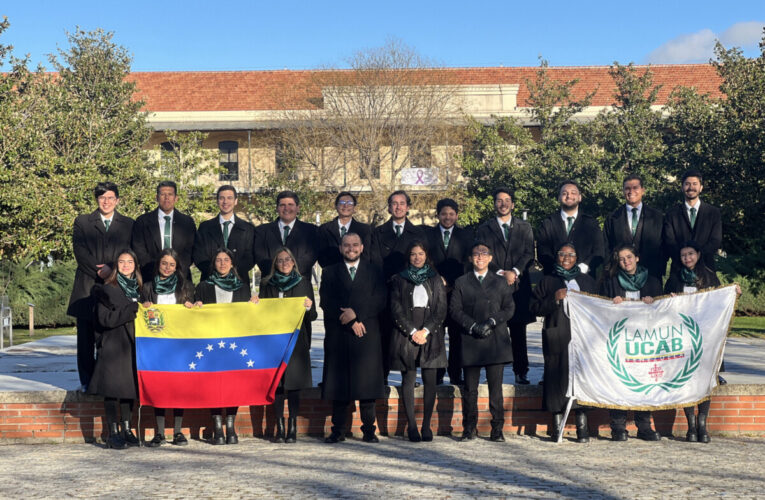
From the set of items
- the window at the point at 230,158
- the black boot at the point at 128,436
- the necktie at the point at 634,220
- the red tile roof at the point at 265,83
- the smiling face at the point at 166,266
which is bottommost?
the black boot at the point at 128,436

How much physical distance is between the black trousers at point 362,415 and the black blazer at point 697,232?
336 centimetres

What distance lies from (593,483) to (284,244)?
4121mm

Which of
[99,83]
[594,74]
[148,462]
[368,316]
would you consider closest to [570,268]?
[368,316]

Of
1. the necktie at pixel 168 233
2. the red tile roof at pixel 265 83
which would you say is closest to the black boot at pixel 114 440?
the necktie at pixel 168 233

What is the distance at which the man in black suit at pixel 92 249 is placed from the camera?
930 centimetres

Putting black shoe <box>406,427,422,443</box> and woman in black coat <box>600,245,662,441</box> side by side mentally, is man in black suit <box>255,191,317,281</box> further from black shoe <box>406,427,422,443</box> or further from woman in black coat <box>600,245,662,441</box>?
woman in black coat <box>600,245,662,441</box>

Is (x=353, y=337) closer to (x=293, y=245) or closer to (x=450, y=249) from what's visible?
→ (x=293, y=245)

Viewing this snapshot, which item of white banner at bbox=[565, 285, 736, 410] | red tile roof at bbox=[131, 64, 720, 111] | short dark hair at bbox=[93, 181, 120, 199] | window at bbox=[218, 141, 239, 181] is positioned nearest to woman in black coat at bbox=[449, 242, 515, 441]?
white banner at bbox=[565, 285, 736, 410]

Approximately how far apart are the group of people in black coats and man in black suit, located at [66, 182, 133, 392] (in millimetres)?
13

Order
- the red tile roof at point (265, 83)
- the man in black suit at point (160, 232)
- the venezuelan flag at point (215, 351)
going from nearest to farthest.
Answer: the venezuelan flag at point (215, 351) < the man in black suit at point (160, 232) < the red tile roof at point (265, 83)

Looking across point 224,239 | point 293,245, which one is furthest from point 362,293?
point 224,239

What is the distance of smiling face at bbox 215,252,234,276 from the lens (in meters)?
9.02

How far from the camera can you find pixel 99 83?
1522 inches

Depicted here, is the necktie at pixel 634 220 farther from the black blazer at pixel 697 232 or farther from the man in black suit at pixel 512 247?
the man in black suit at pixel 512 247
